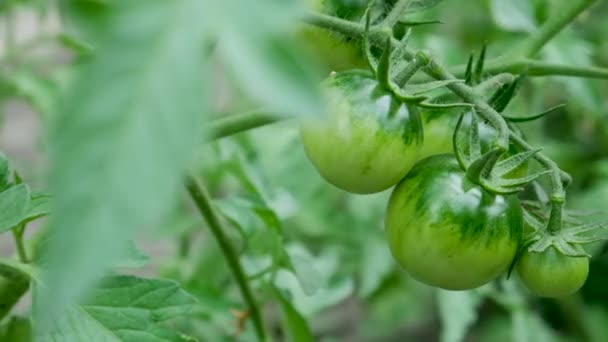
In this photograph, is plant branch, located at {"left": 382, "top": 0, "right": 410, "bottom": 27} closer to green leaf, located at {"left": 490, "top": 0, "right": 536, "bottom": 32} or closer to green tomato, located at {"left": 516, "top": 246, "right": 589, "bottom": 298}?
green tomato, located at {"left": 516, "top": 246, "right": 589, "bottom": 298}

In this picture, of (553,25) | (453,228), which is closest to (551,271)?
(453,228)

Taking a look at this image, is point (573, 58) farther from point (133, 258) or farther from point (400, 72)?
point (133, 258)

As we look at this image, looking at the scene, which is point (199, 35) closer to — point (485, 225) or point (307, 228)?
point (485, 225)

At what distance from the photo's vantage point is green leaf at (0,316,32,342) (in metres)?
0.86

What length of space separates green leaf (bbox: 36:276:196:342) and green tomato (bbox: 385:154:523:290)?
0.69ft

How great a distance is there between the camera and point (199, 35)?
369mm

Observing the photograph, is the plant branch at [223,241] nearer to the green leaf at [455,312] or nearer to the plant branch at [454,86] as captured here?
the plant branch at [454,86]

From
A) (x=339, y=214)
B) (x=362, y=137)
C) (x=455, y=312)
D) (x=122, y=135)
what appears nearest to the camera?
(x=122, y=135)

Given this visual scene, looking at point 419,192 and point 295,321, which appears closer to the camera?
point 419,192

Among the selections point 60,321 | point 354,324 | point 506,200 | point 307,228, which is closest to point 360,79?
point 506,200

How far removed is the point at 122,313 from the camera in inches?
29.3

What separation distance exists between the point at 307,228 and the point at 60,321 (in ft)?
3.03

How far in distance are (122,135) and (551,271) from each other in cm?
44

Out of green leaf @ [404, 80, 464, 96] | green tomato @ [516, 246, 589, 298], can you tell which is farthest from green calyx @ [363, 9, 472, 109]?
green tomato @ [516, 246, 589, 298]
